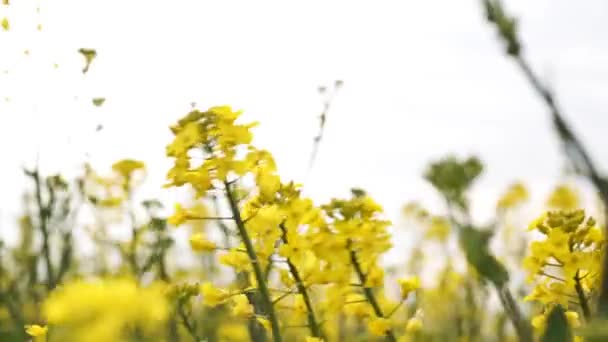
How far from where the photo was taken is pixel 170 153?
2.61 metres

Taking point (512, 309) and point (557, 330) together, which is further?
point (557, 330)

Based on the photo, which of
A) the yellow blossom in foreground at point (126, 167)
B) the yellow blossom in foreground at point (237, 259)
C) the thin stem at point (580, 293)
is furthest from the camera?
the yellow blossom in foreground at point (126, 167)

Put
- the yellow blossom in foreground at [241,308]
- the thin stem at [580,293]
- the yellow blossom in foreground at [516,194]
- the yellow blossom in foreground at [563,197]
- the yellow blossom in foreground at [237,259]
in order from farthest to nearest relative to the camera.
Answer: the yellow blossom in foreground at [516,194], the yellow blossom in foreground at [563,197], the yellow blossom in foreground at [241,308], the yellow blossom in foreground at [237,259], the thin stem at [580,293]

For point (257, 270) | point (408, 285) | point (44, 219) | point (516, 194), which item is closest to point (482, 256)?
point (257, 270)

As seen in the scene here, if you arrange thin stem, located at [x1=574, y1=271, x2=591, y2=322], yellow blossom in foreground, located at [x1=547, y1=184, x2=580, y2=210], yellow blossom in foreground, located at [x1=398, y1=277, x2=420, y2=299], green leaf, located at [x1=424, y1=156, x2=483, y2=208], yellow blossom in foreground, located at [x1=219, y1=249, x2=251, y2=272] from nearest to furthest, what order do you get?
1. green leaf, located at [x1=424, y1=156, x2=483, y2=208]
2. thin stem, located at [x1=574, y1=271, x2=591, y2=322]
3. yellow blossom in foreground, located at [x1=219, y1=249, x2=251, y2=272]
4. yellow blossom in foreground, located at [x1=398, y1=277, x2=420, y2=299]
5. yellow blossom in foreground, located at [x1=547, y1=184, x2=580, y2=210]

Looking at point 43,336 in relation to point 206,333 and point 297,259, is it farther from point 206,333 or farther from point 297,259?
point 206,333

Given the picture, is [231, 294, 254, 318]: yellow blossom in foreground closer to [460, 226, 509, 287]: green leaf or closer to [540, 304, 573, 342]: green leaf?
[540, 304, 573, 342]: green leaf

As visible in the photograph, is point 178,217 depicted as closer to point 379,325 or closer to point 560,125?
point 379,325

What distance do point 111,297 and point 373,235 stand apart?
1542 millimetres

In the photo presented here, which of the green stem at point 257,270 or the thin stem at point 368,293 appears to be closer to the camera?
the green stem at point 257,270

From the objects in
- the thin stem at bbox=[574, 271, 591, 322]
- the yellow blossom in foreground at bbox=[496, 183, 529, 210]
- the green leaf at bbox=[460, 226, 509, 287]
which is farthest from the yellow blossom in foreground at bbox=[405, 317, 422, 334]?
the yellow blossom in foreground at bbox=[496, 183, 529, 210]

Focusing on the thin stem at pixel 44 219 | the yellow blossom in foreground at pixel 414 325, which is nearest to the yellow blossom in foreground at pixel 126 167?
the thin stem at pixel 44 219

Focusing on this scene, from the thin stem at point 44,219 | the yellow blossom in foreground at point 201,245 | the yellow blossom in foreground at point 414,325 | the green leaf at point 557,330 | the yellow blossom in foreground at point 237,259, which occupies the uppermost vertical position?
the thin stem at point 44,219

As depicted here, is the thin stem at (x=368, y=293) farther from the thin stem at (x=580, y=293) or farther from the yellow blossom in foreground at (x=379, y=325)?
the thin stem at (x=580, y=293)
